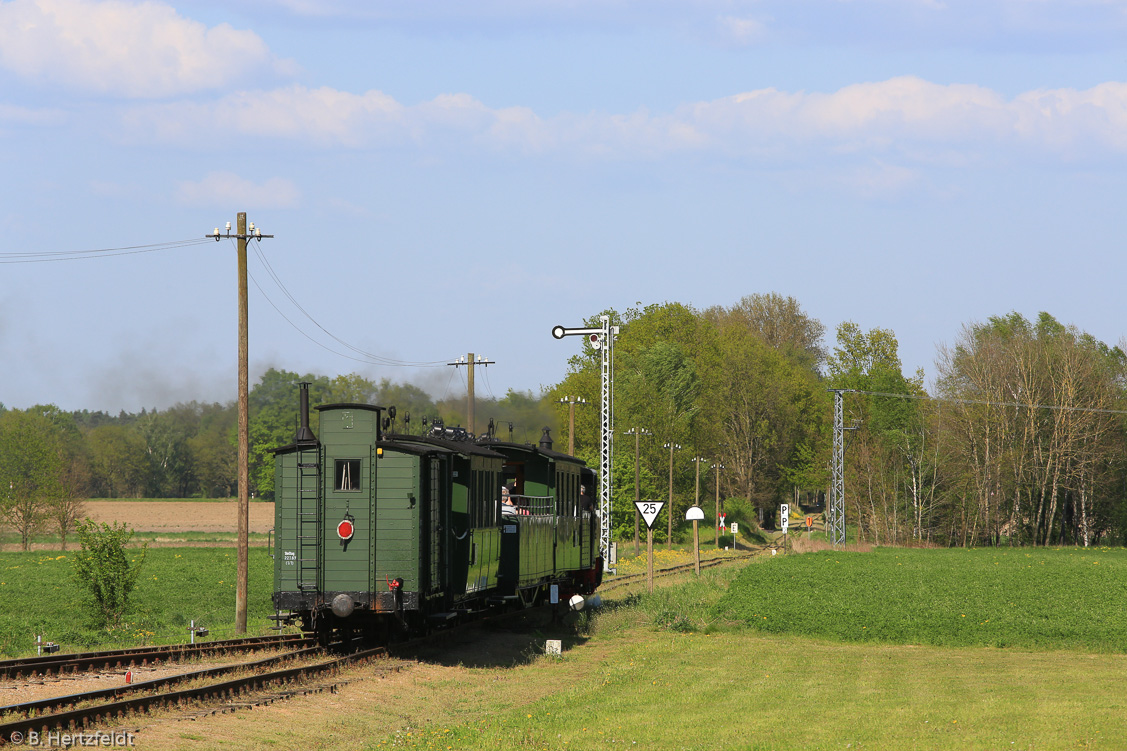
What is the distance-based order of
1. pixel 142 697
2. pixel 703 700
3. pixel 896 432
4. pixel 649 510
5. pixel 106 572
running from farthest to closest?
pixel 896 432
pixel 649 510
pixel 106 572
pixel 703 700
pixel 142 697

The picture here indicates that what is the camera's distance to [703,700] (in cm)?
1658

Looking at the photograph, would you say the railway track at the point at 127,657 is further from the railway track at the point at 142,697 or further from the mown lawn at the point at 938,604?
the mown lawn at the point at 938,604

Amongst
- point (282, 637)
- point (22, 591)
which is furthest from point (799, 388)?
point (282, 637)

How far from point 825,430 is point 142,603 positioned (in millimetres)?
83811

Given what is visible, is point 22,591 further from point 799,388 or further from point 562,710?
point 799,388

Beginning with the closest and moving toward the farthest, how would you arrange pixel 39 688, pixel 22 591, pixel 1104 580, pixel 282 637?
pixel 39 688 < pixel 282 637 < pixel 22 591 < pixel 1104 580

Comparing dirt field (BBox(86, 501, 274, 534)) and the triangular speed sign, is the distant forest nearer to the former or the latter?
dirt field (BBox(86, 501, 274, 534))

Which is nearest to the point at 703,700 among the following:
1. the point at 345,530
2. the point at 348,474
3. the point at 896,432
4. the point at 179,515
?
the point at 345,530

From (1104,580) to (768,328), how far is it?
89194 mm

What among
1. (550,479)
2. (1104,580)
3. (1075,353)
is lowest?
(1104,580)

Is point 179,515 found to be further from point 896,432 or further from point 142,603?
point 142,603

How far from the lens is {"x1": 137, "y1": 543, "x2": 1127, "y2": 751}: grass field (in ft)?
43.7

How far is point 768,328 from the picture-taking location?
128 metres

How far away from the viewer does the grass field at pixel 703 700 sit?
43.7ft
